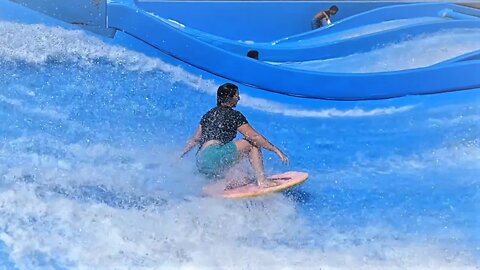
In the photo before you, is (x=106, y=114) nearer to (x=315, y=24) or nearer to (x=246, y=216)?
(x=246, y=216)

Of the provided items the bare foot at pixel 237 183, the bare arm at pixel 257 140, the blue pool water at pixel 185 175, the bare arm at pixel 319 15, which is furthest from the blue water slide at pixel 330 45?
the bare foot at pixel 237 183

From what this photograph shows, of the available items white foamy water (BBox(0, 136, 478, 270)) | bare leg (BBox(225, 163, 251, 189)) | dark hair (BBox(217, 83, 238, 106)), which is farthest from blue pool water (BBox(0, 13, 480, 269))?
dark hair (BBox(217, 83, 238, 106))

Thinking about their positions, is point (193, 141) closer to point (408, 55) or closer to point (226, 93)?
point (226, 93)

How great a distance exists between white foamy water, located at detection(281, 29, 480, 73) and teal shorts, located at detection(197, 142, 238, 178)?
951 mm

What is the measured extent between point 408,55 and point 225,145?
139cm

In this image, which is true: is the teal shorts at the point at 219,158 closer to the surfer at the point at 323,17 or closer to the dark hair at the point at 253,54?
the dark hair at the point at 253,54

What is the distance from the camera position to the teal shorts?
2.81m

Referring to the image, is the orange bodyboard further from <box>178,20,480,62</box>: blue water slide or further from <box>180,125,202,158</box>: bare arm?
<box>178,20,480,62</box>: blue water slide

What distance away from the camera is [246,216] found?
2703 millimetres

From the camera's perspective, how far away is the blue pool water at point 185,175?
2535 millimetres

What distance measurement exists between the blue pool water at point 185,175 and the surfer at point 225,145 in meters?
0.08

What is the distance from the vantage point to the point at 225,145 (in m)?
2.82

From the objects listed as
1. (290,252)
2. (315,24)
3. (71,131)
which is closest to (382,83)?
(315,24)

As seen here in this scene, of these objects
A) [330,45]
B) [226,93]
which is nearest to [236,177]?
[226,93]
